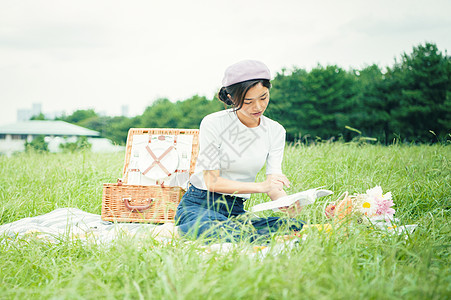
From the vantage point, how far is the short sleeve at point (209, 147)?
249 centimetres

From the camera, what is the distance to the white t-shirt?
2.54 meters

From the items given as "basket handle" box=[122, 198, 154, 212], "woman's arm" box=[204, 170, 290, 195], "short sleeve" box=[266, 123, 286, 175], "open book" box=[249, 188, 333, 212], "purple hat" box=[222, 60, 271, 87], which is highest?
"purple hat" box=[222, 60, 271, 87]

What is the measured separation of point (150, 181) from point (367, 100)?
74.8ft

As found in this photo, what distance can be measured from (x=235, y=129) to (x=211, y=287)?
1.40 m

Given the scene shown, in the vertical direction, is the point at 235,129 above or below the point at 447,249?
above

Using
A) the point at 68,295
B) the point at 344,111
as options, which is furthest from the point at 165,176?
the point at 344,111

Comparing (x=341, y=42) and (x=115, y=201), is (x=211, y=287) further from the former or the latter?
(x=341, y=42)

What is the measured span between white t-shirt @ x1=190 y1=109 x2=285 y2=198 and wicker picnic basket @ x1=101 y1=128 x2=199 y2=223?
854 millimetres

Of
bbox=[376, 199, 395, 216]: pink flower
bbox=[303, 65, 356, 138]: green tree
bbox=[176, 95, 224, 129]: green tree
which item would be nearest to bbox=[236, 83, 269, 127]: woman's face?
bbox=[376, 199, 395, 216]: pink flower

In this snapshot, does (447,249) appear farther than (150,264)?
Yes

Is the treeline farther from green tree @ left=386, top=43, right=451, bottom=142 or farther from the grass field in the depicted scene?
the grass field

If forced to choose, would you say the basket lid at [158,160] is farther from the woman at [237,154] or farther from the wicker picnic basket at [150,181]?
the woman at [237,154]

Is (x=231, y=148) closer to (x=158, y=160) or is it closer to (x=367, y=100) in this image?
(x=158, y=160)

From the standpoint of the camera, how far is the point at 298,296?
1.28 m
